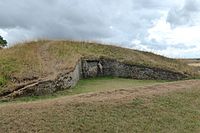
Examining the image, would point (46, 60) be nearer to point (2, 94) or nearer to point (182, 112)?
point (2, 94)

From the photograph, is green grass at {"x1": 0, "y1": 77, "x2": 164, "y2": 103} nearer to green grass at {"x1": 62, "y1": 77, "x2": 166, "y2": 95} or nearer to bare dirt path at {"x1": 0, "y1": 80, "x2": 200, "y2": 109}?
green grass at {"x1": 62, "y1": 77, "x2": 166, "y2": 95}

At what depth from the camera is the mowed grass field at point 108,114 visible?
1069 cm

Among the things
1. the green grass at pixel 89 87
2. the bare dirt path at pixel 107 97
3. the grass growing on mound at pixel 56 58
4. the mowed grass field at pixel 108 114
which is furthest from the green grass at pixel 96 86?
the mowed grass field at pixel 108 114

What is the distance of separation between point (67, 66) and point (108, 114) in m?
6.35

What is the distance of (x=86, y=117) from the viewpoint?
11.2 m

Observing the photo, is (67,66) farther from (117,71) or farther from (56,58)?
(117,71)

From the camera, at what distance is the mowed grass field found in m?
10.7

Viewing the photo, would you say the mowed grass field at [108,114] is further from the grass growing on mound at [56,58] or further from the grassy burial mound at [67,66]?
the grass growing on mound at [56,58]

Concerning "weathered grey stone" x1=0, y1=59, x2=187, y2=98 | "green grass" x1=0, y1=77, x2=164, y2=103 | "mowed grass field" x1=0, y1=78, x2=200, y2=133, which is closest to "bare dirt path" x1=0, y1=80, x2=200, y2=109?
"mowed grass field" x1=0, y1=78, x2=200, y2=133

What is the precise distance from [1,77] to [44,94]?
6.35 ft

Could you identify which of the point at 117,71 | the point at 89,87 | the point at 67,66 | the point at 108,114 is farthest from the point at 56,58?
the point at 108,114

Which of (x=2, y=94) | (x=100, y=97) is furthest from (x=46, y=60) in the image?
(x=100, y=97)

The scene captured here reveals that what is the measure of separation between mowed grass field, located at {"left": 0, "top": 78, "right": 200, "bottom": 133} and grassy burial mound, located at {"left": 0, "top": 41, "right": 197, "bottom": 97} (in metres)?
2.94

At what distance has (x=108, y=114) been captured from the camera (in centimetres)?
1157
